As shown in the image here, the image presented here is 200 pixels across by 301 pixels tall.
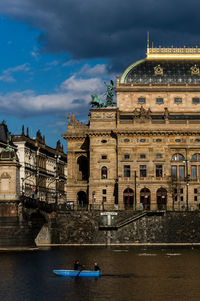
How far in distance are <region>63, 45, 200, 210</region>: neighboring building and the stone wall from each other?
10.9 m

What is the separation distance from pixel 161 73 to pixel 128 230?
169 feet

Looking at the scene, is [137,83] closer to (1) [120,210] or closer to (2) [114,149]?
(2) [114,149]

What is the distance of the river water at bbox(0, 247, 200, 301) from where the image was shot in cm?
6138

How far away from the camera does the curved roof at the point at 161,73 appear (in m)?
170

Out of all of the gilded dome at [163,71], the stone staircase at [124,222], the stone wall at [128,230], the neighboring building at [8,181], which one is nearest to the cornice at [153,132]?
the gilded dome at [163,71]

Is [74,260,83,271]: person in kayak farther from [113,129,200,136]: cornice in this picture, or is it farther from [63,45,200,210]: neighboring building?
[113,129,200,136]: cornice

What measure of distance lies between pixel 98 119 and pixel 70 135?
9.59 meters

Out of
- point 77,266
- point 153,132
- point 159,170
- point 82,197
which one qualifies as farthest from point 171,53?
point 77,266

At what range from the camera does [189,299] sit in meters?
58.6

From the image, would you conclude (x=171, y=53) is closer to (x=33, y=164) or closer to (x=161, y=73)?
(x=161, y=73)

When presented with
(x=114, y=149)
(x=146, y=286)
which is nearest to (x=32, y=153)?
(x=114, y=149)

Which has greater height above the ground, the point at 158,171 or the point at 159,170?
the point at 159,170

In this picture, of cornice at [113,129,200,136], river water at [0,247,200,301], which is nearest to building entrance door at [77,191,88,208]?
cornice at [113,129,200,136]

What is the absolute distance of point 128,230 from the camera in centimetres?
13300
